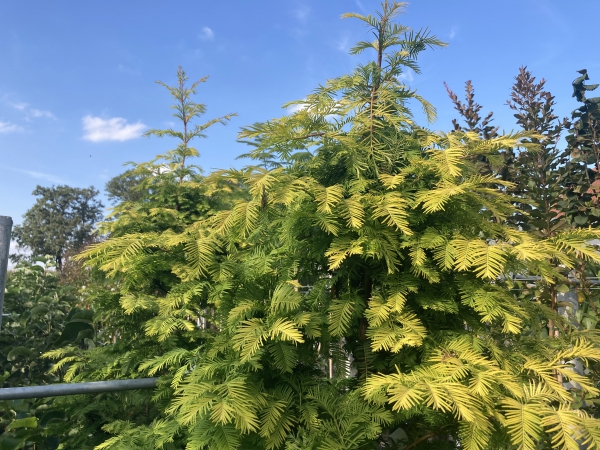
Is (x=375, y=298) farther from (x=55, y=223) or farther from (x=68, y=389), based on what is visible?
(x=55, y=223)

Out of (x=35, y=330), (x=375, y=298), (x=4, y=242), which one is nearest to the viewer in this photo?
(x=375, y=298)

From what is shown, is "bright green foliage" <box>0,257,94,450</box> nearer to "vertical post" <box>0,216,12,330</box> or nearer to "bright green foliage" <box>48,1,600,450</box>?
"vertical post" <box>0,216,12,330</box>

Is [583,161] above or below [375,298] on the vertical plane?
above

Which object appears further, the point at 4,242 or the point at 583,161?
the point at 583,161

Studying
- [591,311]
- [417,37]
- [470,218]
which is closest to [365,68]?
[417,37]

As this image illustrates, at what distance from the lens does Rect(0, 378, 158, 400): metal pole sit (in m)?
1.46

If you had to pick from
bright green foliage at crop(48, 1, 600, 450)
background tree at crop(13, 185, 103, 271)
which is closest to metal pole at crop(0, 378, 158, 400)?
bright green foliage at crop(48, 1, 600, 450)

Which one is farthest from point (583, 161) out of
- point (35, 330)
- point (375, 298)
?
point (35, 330)

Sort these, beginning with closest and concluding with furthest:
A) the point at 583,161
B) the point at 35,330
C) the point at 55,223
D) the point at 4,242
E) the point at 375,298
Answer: the point at 375,298
the point at 4,242
the point at 583,161
the point at 35,330
the point at 55,223

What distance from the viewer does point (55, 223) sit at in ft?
106

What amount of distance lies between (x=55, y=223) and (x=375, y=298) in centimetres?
3637

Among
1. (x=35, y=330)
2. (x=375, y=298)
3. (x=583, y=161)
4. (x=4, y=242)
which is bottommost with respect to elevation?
(x=35, y=330)

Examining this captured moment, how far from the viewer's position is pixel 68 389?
1.55 m

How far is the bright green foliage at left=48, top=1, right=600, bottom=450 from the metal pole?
23 centimetres
